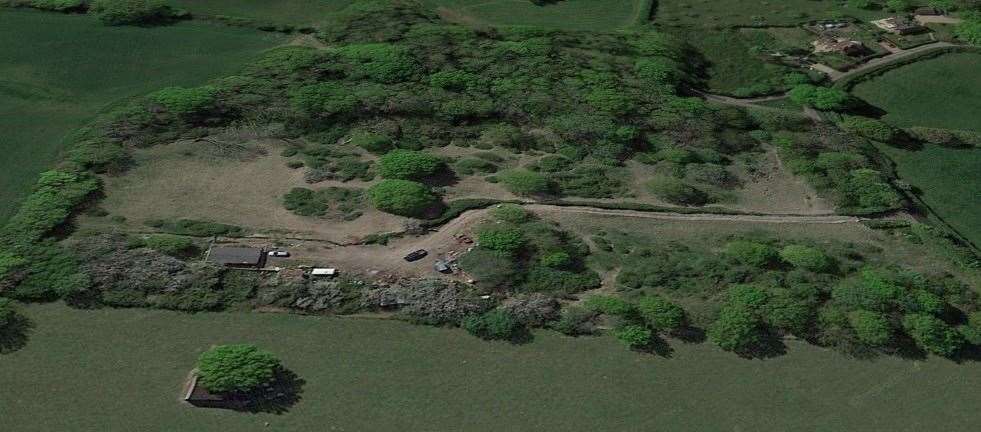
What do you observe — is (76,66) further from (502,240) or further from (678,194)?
(678,194)

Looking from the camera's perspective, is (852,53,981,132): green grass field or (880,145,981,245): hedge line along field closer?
(880,145,981,245): hedge line along field

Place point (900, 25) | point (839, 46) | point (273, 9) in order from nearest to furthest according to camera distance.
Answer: point (839, 46)
point (900, 25)
point (273, 9)

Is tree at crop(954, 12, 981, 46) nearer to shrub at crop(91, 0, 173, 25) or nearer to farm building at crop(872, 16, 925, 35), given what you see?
farm building at crop(872, 16, 925, 35)

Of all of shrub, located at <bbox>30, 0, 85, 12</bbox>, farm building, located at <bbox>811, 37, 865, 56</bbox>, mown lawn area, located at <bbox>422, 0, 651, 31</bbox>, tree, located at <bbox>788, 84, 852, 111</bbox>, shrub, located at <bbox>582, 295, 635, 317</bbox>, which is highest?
shrub, located at <bbox>30, 0, 85, 12</bbox>

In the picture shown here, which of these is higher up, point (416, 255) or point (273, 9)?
point (273, 9)

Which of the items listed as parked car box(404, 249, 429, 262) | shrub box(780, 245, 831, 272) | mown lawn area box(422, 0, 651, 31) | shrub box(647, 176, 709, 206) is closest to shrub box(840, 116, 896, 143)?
shrub box(647, 176, 709, 206)

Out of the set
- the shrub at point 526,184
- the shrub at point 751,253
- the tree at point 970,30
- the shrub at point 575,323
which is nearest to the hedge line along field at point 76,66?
the shrub at point 526,184

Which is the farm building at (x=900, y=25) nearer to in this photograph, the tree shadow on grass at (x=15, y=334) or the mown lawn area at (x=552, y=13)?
the mown lawn area at (x=552, y=13)

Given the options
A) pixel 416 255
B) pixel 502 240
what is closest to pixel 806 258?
pixel 502 240
